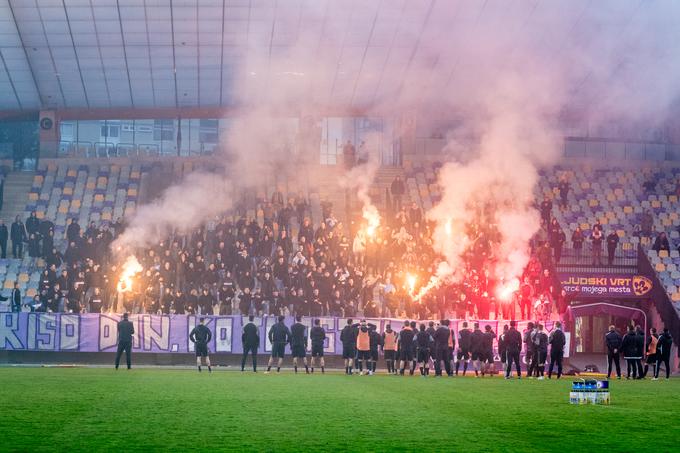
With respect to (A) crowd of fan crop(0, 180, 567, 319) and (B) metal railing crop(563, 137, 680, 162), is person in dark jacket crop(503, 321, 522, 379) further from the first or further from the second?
(B) metal railing crop(563, 137, 680, 162)

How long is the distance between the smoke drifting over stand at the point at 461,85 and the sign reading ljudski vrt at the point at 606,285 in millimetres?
2578

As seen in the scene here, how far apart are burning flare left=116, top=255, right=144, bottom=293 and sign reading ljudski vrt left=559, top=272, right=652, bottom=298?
16280 mm

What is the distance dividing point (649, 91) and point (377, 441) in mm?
29272

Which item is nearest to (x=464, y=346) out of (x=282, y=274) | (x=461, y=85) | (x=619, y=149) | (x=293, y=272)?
(x=293, y=272)

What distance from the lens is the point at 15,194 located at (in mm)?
46812

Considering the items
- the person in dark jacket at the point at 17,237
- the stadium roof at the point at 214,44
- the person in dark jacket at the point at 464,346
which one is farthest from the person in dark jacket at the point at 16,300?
the person in dark jacket at the point at 464,346

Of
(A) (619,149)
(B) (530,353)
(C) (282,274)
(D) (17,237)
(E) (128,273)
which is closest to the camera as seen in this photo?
(B) (530,353)

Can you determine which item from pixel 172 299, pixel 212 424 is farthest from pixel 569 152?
pixel 212 424

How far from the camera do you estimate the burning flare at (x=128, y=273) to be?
122ft

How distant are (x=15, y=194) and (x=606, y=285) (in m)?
25.7

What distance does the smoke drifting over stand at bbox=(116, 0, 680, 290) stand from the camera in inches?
1583

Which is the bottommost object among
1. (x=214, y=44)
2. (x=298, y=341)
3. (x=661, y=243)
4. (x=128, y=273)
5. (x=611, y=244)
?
(x=298, y=341)

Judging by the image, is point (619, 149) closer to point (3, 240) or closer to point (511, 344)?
point (511, 344)

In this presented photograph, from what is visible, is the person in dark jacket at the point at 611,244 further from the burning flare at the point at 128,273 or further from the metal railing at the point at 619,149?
the burning flare at the point at 128,273
